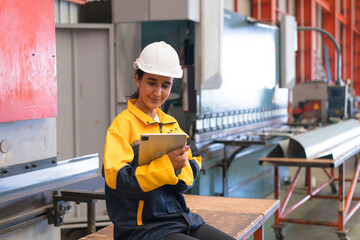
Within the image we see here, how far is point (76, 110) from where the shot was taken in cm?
413

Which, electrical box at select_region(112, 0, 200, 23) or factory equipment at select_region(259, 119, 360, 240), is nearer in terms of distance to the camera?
factory equipment at select_region(259, 119, 360, 240)

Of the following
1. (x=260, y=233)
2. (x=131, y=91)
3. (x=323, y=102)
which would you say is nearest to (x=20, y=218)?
(x=260, y=233)

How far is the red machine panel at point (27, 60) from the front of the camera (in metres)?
1.89

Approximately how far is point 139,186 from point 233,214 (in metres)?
0.91

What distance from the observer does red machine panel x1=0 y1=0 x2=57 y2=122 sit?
1.89m

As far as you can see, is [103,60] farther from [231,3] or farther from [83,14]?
[231,3]

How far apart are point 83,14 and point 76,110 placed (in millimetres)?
882

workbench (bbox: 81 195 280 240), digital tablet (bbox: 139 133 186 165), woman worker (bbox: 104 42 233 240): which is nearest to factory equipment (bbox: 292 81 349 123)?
workbench (bbox: 81 195 280 240)

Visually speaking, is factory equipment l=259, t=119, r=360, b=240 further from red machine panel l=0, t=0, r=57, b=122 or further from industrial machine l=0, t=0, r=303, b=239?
red machine panel l=0, t=0, r=57, b=122

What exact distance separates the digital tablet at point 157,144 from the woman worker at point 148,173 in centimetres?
2

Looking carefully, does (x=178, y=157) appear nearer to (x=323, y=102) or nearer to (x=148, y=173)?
(x=148, y=173)

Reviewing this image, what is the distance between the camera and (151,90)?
1663 millimetres

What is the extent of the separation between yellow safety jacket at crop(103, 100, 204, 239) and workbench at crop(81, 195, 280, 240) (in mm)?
398

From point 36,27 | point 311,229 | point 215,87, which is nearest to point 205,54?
point 215,87
